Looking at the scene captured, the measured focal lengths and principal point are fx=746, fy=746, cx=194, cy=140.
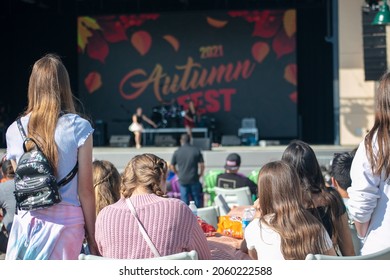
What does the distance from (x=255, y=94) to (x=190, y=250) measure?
17.7 meters

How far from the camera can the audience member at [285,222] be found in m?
2.94

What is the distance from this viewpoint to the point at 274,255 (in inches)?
118

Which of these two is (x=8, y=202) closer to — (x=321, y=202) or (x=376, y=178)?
(x=321, y=202)

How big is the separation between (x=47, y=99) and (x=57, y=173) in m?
0.29

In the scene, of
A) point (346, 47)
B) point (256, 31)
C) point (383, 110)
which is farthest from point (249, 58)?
point (383, 110)

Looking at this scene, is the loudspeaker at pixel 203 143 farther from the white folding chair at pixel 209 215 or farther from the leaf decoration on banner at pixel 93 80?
the white folding chair at pixel 209 215

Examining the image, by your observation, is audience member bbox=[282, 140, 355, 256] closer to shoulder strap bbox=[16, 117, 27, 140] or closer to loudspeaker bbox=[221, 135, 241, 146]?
shoulder strap bbox=[16, 117, 27, 140]

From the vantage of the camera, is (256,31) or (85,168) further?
(256,31)

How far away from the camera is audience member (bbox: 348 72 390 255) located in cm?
298

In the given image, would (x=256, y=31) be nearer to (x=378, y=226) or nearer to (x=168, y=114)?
(x=168, y=114)

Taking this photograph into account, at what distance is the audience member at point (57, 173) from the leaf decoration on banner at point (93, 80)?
18.5 m

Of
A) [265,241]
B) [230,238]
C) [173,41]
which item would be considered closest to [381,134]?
[265,241]

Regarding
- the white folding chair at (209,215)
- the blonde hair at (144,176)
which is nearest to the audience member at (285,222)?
the blonde hair at (144,176)

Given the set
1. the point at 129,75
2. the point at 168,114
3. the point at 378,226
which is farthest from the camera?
the point at 129,75
